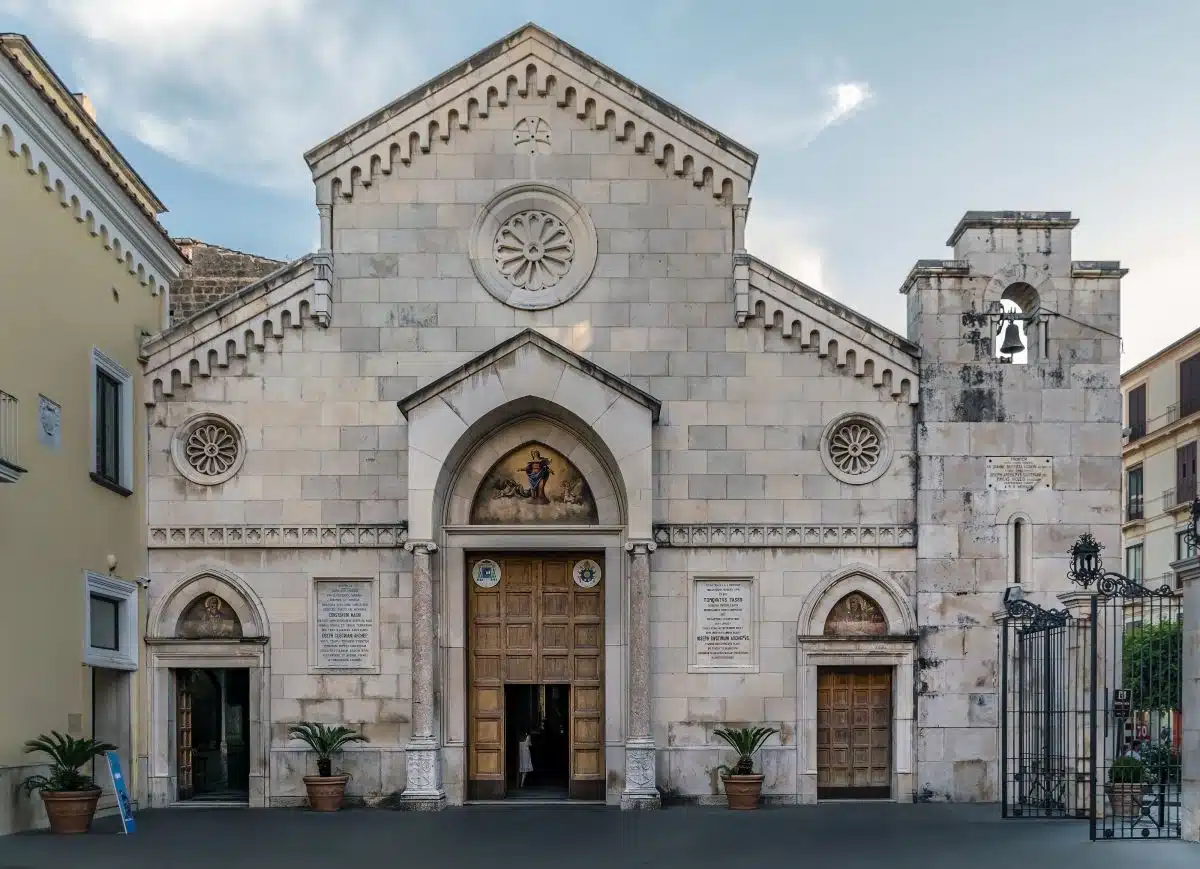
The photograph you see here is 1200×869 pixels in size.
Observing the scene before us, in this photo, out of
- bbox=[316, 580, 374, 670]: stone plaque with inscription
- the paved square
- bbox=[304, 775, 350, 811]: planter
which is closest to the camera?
the paved square

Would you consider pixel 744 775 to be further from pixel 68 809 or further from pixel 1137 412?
pixel 1137 412

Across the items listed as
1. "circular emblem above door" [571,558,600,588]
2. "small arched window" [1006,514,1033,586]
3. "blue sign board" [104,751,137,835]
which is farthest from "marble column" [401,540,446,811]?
"small arched window" [1006,514,1033,586]

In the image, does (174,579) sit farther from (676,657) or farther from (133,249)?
(676,657)

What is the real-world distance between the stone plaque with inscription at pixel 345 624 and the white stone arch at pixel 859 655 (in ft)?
24.6

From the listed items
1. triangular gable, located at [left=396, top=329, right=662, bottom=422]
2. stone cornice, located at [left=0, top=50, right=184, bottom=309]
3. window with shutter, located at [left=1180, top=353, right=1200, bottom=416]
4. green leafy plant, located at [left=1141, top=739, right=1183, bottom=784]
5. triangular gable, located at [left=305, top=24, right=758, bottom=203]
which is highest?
triangular gable, located at [left=305, top=24, right=758, bottom=203]

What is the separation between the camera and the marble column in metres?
21.4

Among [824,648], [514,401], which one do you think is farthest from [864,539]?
[514,401]

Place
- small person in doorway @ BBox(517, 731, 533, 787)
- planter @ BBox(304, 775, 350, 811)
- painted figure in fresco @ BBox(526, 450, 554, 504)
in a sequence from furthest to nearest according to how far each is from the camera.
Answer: small person in doorway @ BBox(517, 731, 533, 787) < painted figure in fresco @ BBox(526, 450, 554, 504) < planter @ BBox(304, 775, 350, 811)

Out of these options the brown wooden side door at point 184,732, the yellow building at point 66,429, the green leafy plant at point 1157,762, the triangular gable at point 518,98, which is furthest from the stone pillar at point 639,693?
the yellow building at point 66,429

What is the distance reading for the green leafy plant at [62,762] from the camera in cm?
1850

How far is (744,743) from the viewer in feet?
70.8

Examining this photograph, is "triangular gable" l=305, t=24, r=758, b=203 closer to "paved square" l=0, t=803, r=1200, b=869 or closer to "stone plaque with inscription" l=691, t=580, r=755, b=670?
"stone plaque with inscription" l=691, t=580, r=755, b=670

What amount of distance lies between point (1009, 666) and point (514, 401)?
9660 millimetres

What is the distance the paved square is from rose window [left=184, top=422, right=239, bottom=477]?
5864 millimetres
